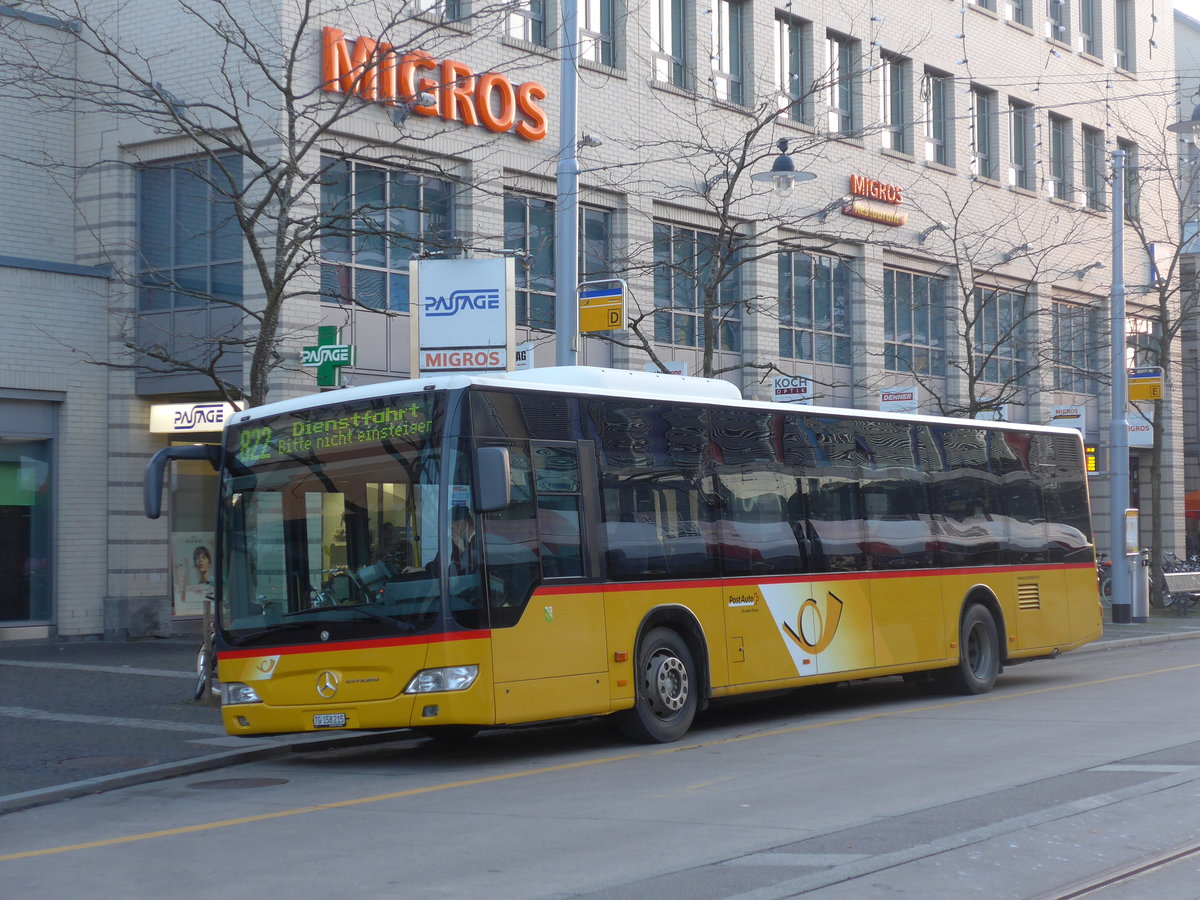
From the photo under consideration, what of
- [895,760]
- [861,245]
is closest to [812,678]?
[895,760]

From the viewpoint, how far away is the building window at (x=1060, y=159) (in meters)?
39.5

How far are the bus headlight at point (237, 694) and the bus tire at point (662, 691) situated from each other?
2987 mm

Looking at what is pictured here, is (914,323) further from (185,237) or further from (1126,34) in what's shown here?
(185,237)

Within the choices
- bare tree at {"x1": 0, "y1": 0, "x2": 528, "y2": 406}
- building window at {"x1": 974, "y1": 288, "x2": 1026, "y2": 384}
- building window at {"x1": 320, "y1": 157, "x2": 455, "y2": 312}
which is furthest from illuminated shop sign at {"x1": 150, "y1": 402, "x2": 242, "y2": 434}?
building window at {"x1": 974, "y1": 288, "x2": 1026, "y2": 384}

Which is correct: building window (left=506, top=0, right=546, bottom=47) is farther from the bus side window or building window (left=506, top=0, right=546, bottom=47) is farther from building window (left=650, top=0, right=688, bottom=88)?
the bus side window

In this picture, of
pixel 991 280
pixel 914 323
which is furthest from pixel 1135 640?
pixel 991 280

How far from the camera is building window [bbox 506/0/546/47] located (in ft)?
82.7

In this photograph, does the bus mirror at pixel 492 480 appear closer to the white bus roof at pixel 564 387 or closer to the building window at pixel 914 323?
the white bus roof at pixel 564 387

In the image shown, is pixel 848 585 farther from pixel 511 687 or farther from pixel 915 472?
pixel 511 687

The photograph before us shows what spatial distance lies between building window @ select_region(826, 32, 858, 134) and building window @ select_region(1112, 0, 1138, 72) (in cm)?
1339

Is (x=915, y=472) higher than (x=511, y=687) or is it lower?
higher

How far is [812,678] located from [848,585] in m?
1.13

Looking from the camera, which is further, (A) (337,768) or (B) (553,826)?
(A) (337,768)

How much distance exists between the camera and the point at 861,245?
3284 cm
